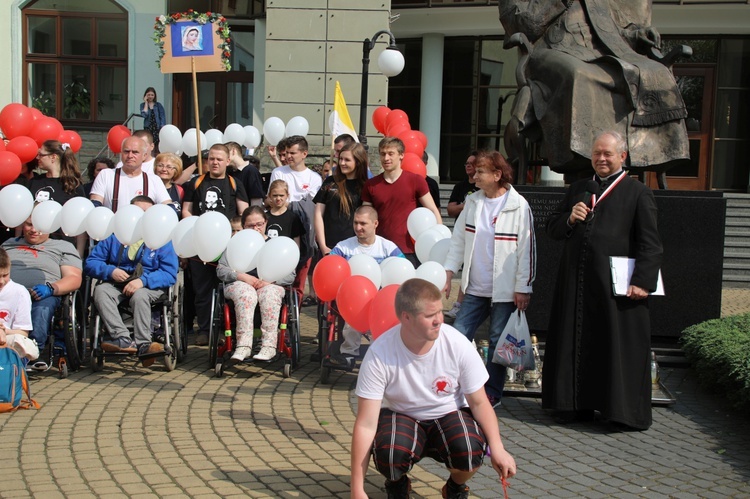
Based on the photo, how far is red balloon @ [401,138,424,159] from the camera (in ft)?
37.7

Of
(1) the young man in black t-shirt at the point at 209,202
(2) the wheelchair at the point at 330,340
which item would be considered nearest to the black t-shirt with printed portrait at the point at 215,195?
(1) the young man in black t-shirt at the point at 209,202

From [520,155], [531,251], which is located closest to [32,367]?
[531,251]

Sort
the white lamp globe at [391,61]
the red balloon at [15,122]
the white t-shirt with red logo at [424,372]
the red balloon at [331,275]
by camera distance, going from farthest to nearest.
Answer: the white lamp globe at [391,61]
the red balloon at [15,122]
the red balloon at [331,275]
the white t-shirt with red logo at [424,372]

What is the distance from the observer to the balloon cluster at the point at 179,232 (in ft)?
22.7

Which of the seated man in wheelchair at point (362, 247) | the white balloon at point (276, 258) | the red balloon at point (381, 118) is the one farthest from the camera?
the red balloon at point (381, 118)

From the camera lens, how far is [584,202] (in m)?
5.95

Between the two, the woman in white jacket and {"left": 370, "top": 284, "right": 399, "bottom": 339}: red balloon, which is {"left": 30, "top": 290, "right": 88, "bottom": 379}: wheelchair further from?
the woman in white jacket

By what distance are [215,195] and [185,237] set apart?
166 cm

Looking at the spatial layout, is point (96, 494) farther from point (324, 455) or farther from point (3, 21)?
point (3, 21)

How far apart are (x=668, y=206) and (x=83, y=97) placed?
58.7 ft

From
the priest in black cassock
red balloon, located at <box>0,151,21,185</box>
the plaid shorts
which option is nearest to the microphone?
the priest in black cassock

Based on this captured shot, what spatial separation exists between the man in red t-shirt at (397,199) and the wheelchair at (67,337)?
2.52 m

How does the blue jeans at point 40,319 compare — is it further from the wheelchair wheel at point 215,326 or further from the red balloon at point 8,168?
the red balloon at point 8,168

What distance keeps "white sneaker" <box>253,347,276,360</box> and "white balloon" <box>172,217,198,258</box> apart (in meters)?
0.92
